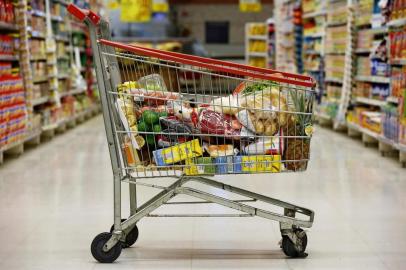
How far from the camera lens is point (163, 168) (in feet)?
12.0

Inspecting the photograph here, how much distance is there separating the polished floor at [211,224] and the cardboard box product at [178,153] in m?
0.51

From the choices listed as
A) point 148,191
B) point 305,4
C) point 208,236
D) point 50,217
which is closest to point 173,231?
point 208,236

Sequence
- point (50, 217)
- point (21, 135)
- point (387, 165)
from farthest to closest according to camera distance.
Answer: point (21, 135) < point (387, 165) < point (50, 217)

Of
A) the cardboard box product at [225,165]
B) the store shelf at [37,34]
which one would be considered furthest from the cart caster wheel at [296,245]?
the store shelf at [37,34]

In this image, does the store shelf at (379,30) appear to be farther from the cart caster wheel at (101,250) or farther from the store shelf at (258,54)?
the store shelf at (258,54)

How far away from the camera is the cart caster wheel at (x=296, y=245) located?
389cm

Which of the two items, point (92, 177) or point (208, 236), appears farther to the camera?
point (92, 177)

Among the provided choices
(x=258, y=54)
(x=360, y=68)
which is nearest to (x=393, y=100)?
(x=360, y=68)

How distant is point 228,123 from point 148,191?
2.41 metres

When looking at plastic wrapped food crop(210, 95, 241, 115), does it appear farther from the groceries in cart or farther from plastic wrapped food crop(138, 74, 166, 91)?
plastic wrapped food crop(138, 74, 166, 91)

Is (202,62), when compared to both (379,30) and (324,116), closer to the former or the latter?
(379,30)

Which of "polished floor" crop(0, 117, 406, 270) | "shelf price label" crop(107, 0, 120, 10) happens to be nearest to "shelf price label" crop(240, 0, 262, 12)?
"shelf price label" crop(107, 0, 120, 10)

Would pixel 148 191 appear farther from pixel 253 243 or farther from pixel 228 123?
pixel 228 123

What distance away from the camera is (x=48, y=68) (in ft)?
34.2
